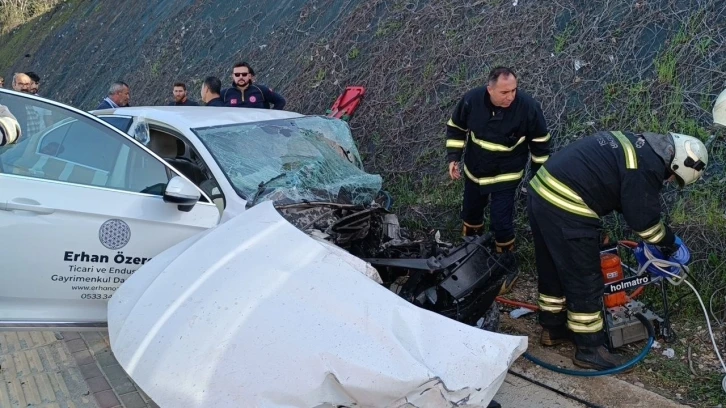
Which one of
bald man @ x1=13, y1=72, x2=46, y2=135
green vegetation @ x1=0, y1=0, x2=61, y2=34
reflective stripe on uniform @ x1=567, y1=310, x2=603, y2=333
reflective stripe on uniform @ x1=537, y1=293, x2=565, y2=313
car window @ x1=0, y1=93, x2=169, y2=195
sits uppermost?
bald man @ x1=13, y1=72, x2=46, y2=135

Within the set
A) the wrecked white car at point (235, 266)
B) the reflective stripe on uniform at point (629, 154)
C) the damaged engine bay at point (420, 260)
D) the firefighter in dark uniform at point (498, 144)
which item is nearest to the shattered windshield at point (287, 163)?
the wrecked white car at point (235, 266)

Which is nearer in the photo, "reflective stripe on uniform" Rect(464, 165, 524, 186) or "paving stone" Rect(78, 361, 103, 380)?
"paving stone" Rect(78, 361, 103, 380)

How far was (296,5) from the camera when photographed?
10.1 metres

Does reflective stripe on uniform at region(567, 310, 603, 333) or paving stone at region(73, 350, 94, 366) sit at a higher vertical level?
reflective stripe on uniform at region(567, 310, 603, 333)

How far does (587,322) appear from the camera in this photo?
3490mm

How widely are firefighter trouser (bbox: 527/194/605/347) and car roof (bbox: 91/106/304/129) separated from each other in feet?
7.25

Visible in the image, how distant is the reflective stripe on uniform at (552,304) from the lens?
148 inches

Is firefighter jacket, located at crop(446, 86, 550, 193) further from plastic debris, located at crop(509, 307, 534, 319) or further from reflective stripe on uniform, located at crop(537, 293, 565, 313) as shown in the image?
reflective stripe on uniform, located at crop(537, 293, 565, 313)

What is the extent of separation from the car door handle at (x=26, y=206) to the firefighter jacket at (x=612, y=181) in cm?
269

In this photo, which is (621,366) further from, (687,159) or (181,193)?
(181,193)

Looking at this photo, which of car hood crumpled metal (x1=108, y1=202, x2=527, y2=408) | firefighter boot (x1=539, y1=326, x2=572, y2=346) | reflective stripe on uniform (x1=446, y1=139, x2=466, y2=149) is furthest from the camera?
reflective stripe on uniform (x1=446, y1=139, x2=466, y2=149)

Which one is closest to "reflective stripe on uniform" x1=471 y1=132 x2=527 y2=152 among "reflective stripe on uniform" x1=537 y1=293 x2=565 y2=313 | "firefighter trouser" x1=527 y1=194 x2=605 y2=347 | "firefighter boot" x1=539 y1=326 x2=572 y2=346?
"firefighter trouser" x1=527 y1=194 x2=605 y2=347

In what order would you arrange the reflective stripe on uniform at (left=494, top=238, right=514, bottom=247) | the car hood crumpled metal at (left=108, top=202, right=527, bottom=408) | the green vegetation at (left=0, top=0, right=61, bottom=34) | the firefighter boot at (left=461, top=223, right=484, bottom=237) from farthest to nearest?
1. the green vegetation at (left=0, top=0, right=61, bottom=34)
2. the firefighter boot at (left=461, top=223, right=484, bottom=237)
3. the reflective stripe on uniform at (left=494, top=238, right=514, bottom=247)
4. the car hood crumpled metal at (left=108, top=202, right=527, bottom=408)

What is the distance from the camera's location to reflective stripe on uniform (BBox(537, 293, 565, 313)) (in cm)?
376
